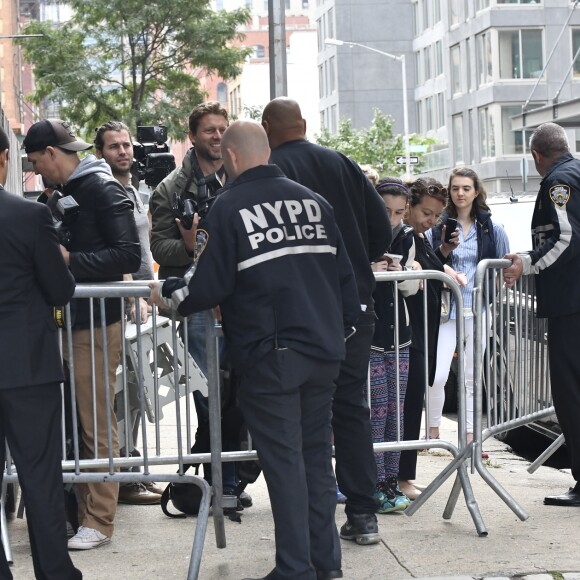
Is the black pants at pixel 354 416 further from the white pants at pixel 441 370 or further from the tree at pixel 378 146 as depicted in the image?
the tree at pixel 378 146

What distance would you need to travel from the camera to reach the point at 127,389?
245 inches

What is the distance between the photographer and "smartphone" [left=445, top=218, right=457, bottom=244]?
27.2 feet

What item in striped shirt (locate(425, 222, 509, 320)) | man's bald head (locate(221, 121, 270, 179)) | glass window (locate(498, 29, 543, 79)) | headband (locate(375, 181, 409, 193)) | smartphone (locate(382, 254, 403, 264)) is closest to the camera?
man's bald head (locate(221, 121, 270, 179))

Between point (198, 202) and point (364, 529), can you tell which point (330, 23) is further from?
point (364, 529)

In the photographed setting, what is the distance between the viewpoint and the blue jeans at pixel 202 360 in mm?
6516

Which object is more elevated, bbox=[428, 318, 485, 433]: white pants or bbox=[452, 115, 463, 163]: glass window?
bbox=[452, 115, 463, 163]: glass window

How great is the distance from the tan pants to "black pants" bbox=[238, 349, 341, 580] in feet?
3.88

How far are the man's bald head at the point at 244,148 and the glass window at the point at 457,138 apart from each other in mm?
62649

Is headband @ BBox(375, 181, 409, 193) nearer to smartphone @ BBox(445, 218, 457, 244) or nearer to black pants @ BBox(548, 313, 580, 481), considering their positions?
black pants @ BBox(548, 313, 580, 481)

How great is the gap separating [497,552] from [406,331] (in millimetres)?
1441

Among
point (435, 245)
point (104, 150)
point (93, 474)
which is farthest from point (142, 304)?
point (435, 245)

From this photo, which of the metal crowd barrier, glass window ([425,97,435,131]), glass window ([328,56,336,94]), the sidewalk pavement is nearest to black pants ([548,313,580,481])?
the metal crowd barrier

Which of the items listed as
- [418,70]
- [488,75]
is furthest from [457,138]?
[418,70]

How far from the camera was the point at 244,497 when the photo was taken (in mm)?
7000
